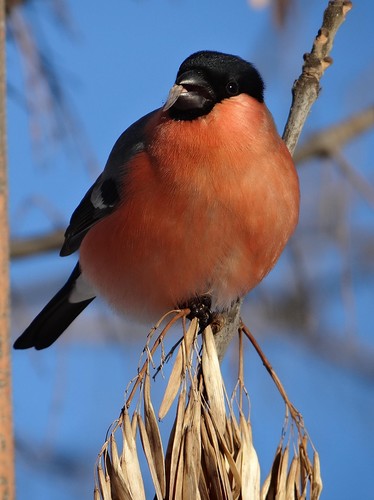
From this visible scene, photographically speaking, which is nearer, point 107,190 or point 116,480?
point 116,480

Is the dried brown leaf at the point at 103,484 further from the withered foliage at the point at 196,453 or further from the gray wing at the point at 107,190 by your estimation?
the gray wing at the point at 107,190

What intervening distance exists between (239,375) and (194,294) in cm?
43

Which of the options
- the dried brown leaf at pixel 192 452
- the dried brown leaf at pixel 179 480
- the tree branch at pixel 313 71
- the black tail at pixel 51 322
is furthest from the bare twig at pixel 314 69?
the black tail at pixel 51 322

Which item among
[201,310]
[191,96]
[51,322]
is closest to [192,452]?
[201,310]

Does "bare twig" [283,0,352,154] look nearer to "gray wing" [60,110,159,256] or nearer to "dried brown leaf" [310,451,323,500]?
"gray wing" [60,110,159,256]

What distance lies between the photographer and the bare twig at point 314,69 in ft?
5.95

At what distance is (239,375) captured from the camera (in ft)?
4.82

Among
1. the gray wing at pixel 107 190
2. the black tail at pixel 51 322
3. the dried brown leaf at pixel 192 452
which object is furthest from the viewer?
the black tail at pixel 51 322

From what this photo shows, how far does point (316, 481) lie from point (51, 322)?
1.43 metres

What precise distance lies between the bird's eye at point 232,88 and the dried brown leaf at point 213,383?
1.94ft

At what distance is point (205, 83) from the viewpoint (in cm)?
179

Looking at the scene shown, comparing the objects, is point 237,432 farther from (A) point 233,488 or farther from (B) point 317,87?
(B) point 317,87

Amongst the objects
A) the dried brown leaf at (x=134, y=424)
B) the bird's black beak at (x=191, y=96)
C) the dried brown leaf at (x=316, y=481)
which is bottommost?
the dried brown leaf at (x=316, y=481)

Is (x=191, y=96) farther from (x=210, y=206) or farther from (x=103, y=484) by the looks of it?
(x=103, y=484)
